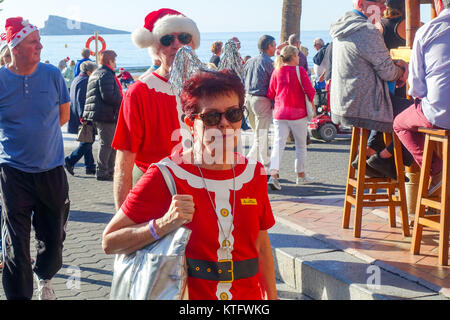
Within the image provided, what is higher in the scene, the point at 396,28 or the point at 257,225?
the point at 396,28

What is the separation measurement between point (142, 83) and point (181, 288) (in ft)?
5.86

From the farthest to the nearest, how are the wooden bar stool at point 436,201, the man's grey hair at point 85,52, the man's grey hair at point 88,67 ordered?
the man's grey hair at point 85,52, the man's grey hair at point 88,67, the wooden bar stool at point 436,201

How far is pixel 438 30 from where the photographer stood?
455cm

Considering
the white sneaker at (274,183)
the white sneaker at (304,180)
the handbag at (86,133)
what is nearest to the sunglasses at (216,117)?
the white sneaker at (274,183)

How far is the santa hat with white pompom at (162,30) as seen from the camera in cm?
408

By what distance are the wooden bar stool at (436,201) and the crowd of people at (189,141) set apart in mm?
134

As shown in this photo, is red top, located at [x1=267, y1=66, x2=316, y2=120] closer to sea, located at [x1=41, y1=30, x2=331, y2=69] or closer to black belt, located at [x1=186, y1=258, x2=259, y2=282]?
sea, located at [x1=41, y1=30, x2=331, y2=69]

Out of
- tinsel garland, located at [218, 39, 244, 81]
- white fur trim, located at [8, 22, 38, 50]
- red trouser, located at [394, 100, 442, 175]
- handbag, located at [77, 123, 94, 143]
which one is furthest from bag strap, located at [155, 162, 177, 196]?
handbag, located at [77, 123, 94, 143]

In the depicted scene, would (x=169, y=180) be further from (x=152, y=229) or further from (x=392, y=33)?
(x=392, y=33)

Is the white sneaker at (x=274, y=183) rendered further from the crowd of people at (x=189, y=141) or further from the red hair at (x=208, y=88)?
the red hair at (x=208, y=88)

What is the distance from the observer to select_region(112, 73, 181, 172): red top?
375cm
